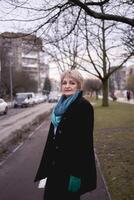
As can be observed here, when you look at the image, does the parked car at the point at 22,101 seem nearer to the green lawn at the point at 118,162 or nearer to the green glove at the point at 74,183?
the green lawn at the point at 118,162

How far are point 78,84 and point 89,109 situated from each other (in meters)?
0.35

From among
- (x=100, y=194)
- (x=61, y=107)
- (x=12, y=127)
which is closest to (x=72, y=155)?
(x=61, y=107)

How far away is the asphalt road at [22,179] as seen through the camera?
284 inches

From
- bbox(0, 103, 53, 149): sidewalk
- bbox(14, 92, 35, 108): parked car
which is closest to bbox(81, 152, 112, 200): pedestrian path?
bbox(0, 103, 53, 149): sidewalk

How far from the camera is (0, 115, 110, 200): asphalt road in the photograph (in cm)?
721

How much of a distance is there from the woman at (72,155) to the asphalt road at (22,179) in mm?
2758

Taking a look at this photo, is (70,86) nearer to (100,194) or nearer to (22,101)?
(100,194)

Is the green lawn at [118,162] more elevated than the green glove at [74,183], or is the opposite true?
the green glove at [74,183]

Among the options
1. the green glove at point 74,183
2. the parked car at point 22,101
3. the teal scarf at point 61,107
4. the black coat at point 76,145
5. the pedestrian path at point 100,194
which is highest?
the teal scarf at point 61,107

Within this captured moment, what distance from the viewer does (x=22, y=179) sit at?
8.66m

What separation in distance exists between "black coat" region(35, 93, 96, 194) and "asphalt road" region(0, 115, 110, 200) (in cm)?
280

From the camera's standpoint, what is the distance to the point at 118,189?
737 cm

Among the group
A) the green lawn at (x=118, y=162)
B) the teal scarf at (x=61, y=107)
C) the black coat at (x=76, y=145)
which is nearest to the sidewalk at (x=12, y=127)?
the green lawn at (x=118, y=162)

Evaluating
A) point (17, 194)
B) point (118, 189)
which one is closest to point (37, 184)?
point (17, 194)
